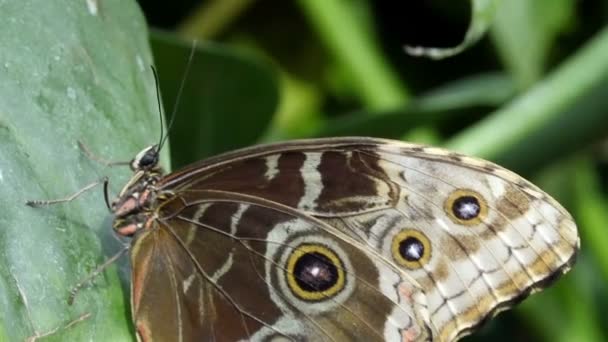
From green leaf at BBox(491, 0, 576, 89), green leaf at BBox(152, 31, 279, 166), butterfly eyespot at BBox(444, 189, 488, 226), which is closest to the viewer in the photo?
butterfly eyespot at BBox(444, 189, 488, 226)

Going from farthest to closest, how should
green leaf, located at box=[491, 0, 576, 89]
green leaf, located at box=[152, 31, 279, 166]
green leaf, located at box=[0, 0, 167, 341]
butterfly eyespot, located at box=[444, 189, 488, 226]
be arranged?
green leaf, located at box=[491, 0, 576, 89] → green leaf, located at box=[152, 31, 279, 166] → butterfly eyespot, located at box=[444, 189, 488, 226] → green leaf, located at box=[0, 0, 167, 341]

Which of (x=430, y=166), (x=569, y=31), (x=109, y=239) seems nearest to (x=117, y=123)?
(x=109, y=239)

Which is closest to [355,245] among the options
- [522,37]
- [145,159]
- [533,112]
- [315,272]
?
[315,272]

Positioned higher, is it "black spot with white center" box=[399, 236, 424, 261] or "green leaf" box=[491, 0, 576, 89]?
"green leaf" box=[491, 0, 576, 89]

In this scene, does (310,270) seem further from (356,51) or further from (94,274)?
(356,51)

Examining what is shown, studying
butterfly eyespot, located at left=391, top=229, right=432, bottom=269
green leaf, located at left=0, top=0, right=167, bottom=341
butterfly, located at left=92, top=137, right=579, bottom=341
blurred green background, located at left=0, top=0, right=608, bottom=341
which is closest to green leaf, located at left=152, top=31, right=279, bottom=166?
blurred green background, located at left=0, top=0, right=608, bottom=341

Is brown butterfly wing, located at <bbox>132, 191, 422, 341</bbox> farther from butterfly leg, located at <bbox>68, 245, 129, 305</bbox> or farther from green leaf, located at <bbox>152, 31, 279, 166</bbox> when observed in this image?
green leaf, located at <bbox>152, 31, 279, 166</bbox>

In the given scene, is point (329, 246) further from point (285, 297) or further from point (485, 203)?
point (485, 203)
